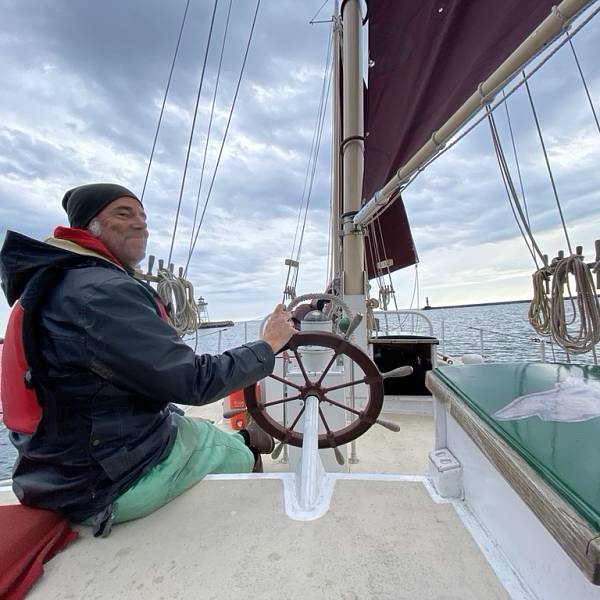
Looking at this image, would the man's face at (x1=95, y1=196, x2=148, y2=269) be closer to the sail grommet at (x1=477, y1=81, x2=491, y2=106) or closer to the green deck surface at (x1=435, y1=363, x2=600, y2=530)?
the green deck surface at (x1=435, y1=363, x2=600, y2=530)

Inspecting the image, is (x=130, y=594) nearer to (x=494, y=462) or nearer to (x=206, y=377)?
(x=206, y=377)

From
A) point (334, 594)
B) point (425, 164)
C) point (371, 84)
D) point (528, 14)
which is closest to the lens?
point (334, 594)

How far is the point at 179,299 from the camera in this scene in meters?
2.33

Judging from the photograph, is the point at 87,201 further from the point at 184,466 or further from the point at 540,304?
the point at 540,304

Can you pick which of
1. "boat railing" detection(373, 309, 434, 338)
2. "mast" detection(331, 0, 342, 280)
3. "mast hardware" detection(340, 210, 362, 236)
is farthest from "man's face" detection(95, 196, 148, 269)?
"mast" detection(331, 0, 342, 280)

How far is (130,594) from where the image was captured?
604 millimetres

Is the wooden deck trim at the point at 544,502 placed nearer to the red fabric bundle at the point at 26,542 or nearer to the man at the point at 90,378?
the man at the point at 90,378

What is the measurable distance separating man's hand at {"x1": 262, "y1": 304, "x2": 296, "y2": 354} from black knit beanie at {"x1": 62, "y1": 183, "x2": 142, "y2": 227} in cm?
56

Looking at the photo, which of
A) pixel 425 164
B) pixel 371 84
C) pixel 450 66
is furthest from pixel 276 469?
pixel 371 84

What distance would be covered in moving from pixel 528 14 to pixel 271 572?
1865 mm

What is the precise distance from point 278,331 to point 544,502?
68 cm

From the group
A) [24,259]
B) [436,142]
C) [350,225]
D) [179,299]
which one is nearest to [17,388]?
[24,259]

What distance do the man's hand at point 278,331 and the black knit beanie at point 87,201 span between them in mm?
557

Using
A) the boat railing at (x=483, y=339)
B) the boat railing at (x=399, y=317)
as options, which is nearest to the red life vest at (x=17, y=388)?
the boat railing at (x=483, y=339)
